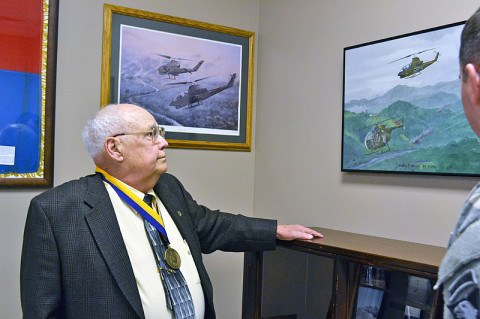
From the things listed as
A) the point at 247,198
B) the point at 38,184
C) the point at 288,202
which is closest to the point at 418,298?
the point at 288,202

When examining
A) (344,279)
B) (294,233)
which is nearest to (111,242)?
(294,233)

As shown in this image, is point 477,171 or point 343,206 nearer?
point 477,171

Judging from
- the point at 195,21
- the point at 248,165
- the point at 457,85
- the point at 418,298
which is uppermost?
the point at 195,21

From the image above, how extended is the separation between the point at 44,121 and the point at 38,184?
33 cm

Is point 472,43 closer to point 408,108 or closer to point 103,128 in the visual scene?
point 408,108

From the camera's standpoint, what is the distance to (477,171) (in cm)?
198

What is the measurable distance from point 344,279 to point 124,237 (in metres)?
0.91

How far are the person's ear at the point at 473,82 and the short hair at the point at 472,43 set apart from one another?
1 cm

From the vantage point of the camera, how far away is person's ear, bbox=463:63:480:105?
35.0 inches

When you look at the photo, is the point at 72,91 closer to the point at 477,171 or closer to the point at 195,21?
the point at 195,21

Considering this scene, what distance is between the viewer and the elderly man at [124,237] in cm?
181

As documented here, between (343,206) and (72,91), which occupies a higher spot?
(72,91)

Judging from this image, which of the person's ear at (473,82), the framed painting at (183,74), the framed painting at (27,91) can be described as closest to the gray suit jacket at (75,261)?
the framed painting at (27,91)

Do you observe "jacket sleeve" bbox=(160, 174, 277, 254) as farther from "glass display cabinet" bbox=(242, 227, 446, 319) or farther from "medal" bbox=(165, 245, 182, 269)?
"medal" bbox=(165, 245, 182, 269)
